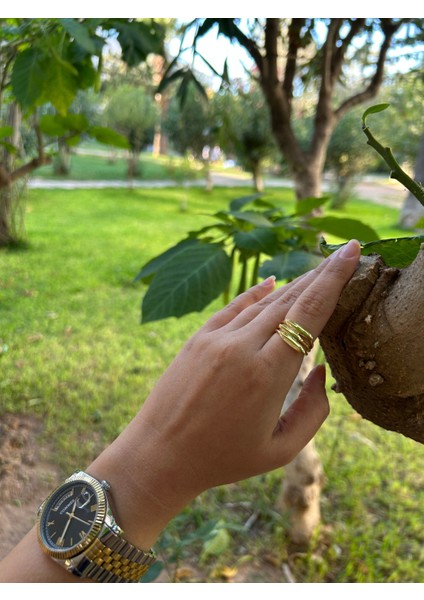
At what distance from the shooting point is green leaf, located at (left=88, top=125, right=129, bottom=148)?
0.94 meters

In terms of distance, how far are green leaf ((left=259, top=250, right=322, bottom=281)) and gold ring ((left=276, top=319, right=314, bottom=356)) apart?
0.69ft

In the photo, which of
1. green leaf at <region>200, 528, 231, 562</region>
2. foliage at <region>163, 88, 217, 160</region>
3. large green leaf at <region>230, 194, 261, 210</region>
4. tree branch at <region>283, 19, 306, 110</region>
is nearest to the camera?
large green leaf at <region>230, 194, 261, 210</region>

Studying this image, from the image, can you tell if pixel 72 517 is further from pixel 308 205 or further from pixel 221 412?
pixel 308 205

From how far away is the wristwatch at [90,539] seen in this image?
0.42m

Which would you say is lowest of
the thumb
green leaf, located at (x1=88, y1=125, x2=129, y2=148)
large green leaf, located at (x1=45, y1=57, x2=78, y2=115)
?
the thumb

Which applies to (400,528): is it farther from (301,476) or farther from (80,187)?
(80,187)

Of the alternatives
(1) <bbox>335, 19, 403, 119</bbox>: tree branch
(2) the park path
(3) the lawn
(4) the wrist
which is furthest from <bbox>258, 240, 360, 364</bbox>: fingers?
(2) the park path

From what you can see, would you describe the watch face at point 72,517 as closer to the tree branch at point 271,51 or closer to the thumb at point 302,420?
the thumb at point 302,420

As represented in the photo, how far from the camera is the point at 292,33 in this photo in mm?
1050

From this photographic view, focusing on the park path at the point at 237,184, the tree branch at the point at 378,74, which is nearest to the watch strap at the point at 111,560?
the tree branch at the point at 378,74

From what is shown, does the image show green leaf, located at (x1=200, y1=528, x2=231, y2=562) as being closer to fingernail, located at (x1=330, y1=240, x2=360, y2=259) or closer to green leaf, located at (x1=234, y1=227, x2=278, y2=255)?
green leaf, located at (x1=234, y1=227, x2=278, y2=255)

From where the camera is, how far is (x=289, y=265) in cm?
63

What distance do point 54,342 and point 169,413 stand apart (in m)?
1.96

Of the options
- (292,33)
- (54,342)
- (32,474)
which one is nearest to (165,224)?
(54,342)
